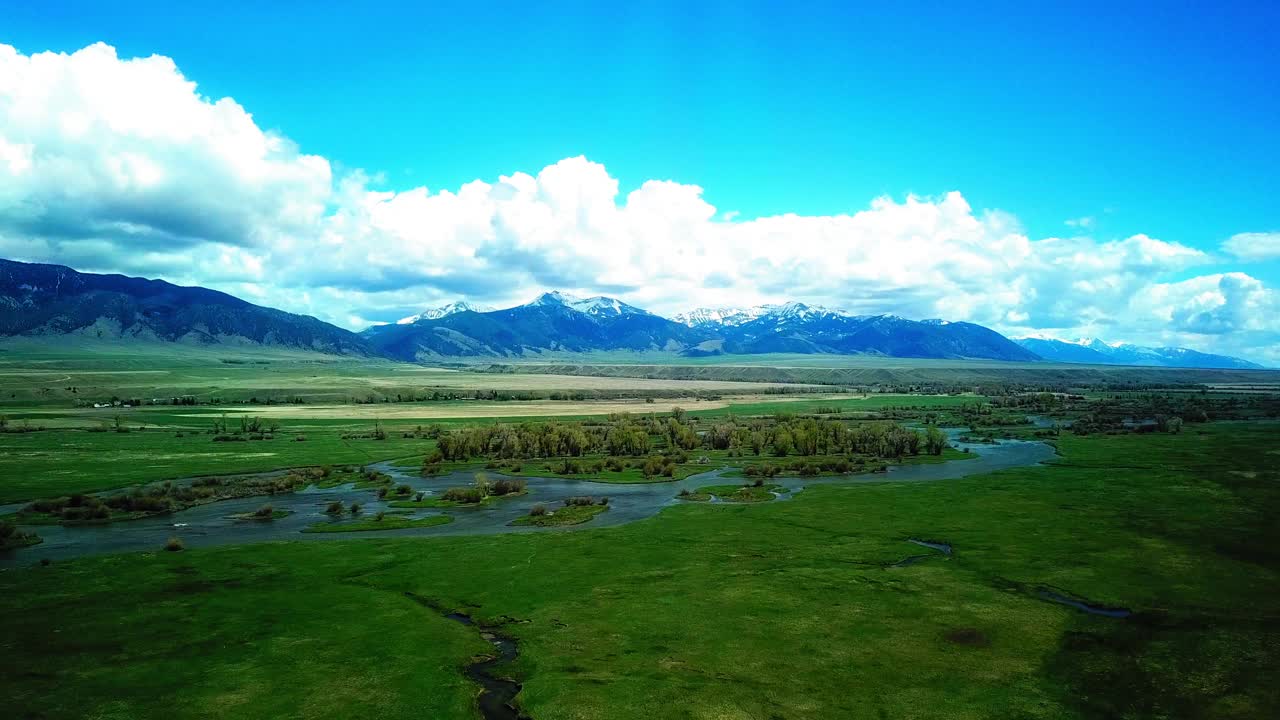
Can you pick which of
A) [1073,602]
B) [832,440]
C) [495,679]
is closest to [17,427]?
[832,440]

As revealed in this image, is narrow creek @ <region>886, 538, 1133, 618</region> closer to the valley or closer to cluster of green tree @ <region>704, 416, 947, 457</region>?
the valley

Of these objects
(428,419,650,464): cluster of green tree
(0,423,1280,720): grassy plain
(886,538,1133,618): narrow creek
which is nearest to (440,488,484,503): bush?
(0,423,1280,720): grassy plain

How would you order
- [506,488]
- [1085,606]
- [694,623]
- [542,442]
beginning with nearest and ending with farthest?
[694,623]
[1085,606]
[506,488]
[542,442]

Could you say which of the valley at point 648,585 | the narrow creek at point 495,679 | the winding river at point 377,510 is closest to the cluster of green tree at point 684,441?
the winding river at point 377,510

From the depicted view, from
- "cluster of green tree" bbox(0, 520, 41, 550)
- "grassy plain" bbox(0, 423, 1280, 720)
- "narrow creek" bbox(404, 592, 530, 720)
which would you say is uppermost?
"grassy plain" bbox(0, 423, 1280, 720)

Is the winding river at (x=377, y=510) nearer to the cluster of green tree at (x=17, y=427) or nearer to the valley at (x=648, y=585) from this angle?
the valley at (x=648, y=585)

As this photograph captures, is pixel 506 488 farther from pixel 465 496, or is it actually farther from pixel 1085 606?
pixel 1085 606

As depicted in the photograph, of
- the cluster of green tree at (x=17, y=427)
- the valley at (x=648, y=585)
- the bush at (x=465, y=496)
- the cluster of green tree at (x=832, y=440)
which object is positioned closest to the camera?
the valley at (x=648, y=585)
